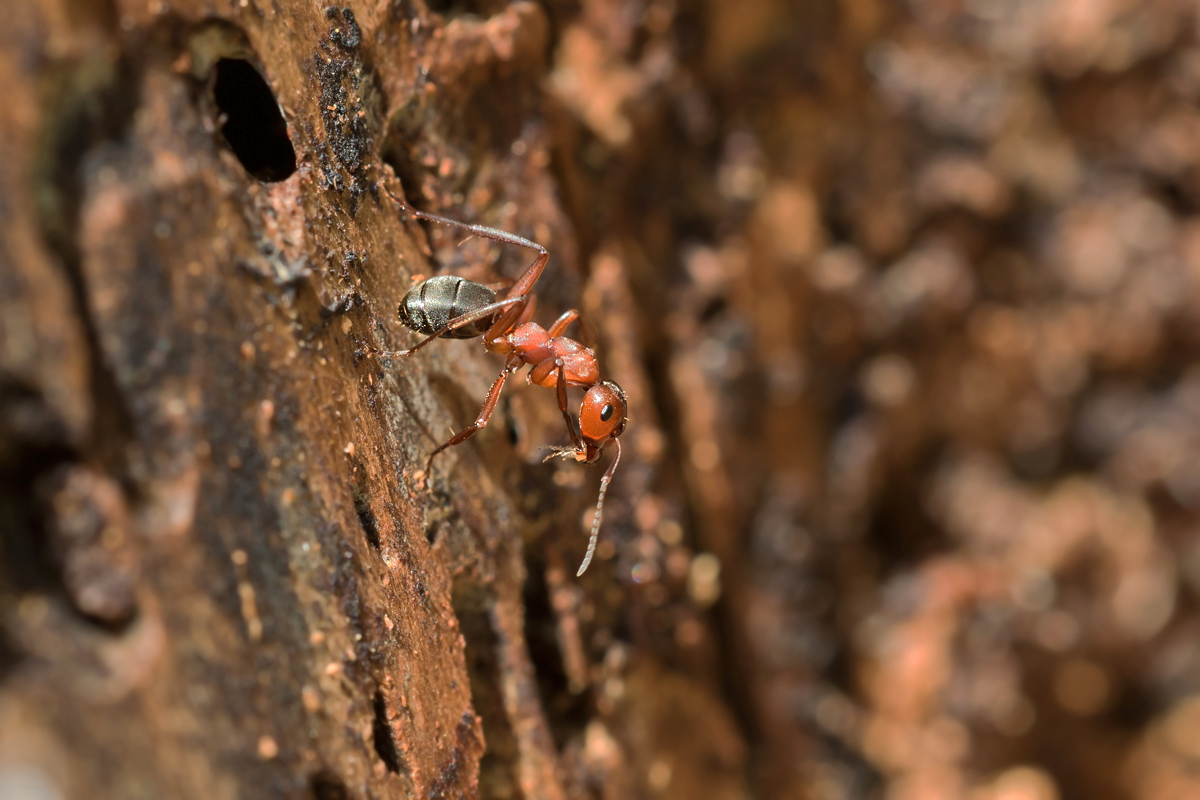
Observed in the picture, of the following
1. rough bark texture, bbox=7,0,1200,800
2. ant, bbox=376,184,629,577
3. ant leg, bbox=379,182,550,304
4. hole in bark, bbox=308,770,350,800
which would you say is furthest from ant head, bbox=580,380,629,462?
hole in bark, bbox=308,770,350,800

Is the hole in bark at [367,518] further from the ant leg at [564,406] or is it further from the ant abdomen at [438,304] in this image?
the ant leg at [564,406]

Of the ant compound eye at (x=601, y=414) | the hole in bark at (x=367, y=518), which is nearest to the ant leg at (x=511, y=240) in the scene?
the ant compound eye at (x=601, y=414)

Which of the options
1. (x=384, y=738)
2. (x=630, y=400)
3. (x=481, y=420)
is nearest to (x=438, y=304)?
(x=481, y=420)

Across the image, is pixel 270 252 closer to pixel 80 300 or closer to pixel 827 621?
pixel 80 300

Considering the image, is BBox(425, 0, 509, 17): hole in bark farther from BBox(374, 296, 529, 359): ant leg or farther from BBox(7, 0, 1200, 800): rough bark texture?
BBox(374, 296, 529, 359): ant leg

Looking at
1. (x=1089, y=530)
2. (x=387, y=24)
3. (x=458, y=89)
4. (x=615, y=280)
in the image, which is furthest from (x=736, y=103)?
(x=1089, y=530)

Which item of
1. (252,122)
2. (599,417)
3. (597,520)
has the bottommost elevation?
(597,520)

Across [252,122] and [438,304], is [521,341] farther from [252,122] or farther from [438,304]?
[252,122]
